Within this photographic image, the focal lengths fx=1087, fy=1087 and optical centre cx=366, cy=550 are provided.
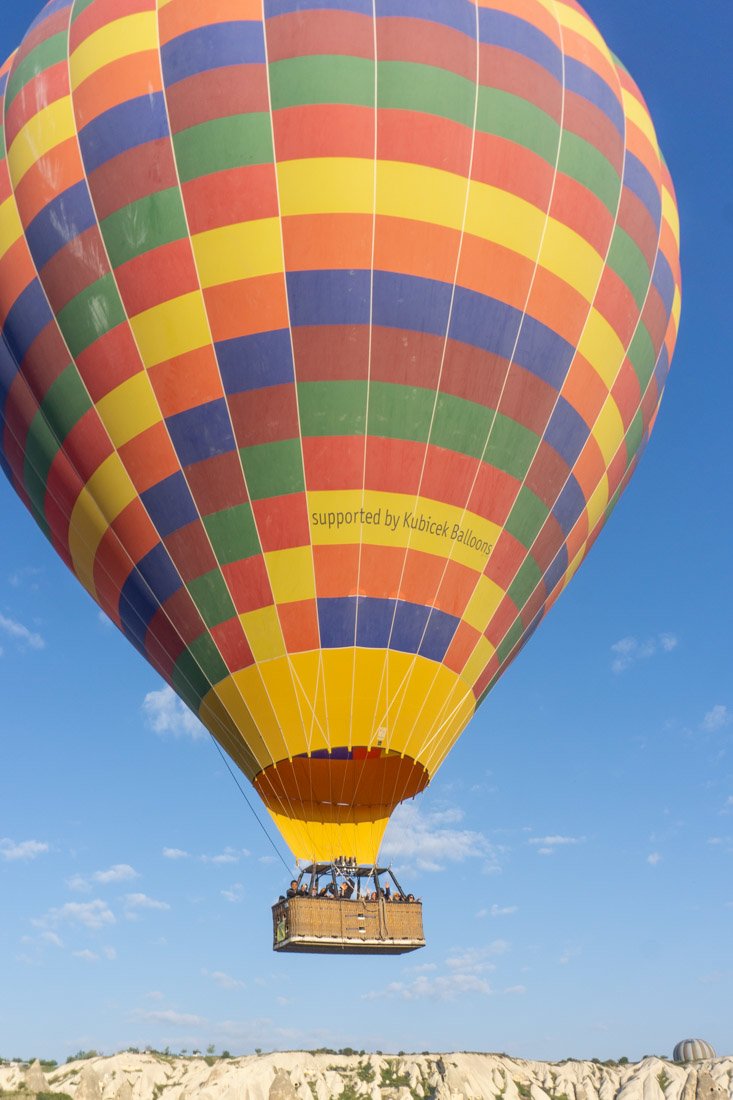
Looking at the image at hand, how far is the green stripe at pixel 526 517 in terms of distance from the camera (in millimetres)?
13781

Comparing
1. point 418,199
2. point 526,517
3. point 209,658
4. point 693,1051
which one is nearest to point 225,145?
point 418,199

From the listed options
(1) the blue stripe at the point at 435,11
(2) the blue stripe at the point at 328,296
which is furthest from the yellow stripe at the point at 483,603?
(1) the blue stripe at the point at 435,11

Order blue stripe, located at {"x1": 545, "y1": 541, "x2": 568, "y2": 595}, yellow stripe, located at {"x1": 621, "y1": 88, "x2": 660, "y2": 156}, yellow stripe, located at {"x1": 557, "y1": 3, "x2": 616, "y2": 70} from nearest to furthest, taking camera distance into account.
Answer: yellow stripe, located at {"x1": 557, "y1": 3, "x2": 616, "y2": 70} < blue stripe, located at {"x1": 545, "y1": 541, "x2": 568, "y2": 595} < yellow stripe, located at {"x1": 621, "y1": 88, "x2": 660, "y2": 156}

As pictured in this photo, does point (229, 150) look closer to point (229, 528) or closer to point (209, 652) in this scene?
point (229, 528)

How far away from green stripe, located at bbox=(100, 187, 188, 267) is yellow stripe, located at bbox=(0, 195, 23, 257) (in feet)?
4.86

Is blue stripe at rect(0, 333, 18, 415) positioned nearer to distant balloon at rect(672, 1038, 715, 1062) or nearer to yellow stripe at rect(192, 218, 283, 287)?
yellow stripe at rect(192, 218, 283, 287)

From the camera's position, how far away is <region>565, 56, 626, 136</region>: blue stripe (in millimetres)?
14086

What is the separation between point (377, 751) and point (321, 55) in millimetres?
8310

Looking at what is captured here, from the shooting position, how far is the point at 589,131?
14.0 metres

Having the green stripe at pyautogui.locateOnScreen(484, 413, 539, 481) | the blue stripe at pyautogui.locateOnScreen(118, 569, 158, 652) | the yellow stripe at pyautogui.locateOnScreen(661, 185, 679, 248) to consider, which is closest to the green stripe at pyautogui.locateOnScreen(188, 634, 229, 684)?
the blue stripe at pyautogui.locateOnScreen(118, 569, 158, 652)

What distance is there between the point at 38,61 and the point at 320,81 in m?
4.13

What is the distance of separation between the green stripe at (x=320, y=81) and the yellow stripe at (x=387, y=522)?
4.61m

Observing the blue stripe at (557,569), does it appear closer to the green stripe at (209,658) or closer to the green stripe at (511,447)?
the green stripe at (511,447)

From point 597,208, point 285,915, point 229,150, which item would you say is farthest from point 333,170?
point 285,915
